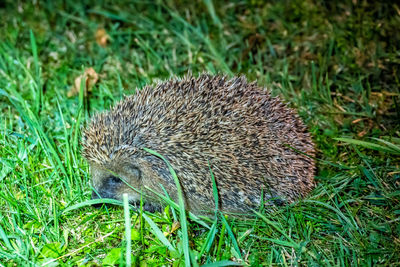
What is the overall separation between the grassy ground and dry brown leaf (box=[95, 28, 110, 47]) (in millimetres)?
76

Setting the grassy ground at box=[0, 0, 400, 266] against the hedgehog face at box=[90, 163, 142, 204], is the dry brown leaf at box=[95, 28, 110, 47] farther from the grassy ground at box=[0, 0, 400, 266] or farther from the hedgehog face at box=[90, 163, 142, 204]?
the hedgehog face at box=[90, 163, 142, 204]

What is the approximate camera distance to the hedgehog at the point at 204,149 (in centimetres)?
381

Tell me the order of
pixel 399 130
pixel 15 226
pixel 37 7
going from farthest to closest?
pixel 37 7, pixel 399 130, pixel 15 226

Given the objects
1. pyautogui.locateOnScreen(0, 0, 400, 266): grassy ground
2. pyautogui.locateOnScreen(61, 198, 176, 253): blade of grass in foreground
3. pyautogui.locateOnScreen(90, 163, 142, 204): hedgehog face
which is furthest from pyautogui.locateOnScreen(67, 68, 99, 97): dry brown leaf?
pyautogui.locateOnScreen(61, 198, 176, 253): blade of grass in foreground

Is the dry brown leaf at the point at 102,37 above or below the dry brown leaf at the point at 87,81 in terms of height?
above

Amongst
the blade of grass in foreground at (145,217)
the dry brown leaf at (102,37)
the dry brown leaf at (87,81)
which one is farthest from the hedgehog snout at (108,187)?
the dry brown leaf at (102,37)

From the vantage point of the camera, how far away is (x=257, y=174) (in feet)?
12.6

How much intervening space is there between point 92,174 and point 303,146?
2006 mm

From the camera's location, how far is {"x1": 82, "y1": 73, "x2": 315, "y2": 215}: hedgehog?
381 centimetres

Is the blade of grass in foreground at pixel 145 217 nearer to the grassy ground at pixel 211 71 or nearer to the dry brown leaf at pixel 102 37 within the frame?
the grassy ground at pixel 211 71

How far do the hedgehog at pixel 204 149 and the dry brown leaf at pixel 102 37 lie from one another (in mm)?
2798

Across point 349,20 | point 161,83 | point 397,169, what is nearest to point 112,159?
point 161,83

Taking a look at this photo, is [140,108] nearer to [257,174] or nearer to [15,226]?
[257,174]

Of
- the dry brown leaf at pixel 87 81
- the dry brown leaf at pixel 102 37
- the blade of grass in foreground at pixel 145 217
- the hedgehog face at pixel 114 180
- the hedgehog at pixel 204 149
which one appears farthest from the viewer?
the dry brown leaf at pixel 102 37
